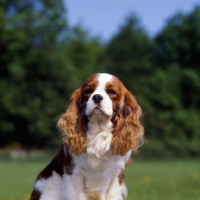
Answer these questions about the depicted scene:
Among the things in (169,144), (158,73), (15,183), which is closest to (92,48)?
(158,73)

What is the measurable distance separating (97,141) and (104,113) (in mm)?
354

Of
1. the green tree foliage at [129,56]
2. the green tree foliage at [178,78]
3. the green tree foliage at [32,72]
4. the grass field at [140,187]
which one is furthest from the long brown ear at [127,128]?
the green tree foliage at [129,56]

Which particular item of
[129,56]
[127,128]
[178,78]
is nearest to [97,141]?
[127,128]

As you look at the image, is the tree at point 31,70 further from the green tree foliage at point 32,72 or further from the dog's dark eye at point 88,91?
the dog's dark eye at point 88,91

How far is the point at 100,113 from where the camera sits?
242 inches

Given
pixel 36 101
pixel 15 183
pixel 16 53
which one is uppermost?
pixel 16 53

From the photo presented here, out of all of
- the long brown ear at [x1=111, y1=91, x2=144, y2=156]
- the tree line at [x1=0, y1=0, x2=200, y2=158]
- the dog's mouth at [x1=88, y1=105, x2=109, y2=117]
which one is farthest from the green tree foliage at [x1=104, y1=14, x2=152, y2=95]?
the dog's mouth at [x1=88, y1=105, x2=109, y2=117]

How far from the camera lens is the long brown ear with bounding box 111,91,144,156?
6324 mm

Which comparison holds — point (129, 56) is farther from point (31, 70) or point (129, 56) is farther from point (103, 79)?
point (103, 79)

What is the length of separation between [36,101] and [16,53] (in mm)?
3581

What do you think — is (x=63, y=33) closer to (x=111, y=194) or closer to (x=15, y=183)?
(x=15, y=183)

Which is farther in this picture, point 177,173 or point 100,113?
point 177,173

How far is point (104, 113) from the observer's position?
6125 mm

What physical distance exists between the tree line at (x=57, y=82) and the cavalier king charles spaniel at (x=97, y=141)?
25.1 meters
